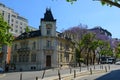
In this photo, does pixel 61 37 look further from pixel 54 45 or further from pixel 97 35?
pixel 97 35

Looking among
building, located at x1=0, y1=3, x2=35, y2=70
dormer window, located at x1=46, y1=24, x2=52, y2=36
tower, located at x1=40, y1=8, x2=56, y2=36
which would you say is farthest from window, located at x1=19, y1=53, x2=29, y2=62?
building, located at x1=0, y1=3, x2=35, y2=70

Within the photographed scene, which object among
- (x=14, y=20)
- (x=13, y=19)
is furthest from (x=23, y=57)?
(x=14, y=20)

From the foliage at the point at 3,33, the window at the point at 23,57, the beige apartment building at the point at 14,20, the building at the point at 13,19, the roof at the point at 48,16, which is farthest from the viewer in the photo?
the beige apartment building at the point at 14,20

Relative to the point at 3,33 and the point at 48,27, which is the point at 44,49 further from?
the point at 3,33

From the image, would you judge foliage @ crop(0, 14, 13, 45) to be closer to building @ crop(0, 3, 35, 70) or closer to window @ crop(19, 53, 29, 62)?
window @ crop(19, 53, 29, 62)

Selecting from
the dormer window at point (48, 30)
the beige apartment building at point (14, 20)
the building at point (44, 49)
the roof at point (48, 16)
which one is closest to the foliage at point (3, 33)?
the building at point (44, 49)

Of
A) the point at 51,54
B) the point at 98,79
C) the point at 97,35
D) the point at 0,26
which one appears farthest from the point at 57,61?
the point at 98,79

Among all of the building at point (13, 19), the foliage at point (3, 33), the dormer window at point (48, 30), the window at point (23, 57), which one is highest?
the building at point (13, 19)

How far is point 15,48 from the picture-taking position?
77.5 metres

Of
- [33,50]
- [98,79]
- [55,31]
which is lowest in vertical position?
[98,79]

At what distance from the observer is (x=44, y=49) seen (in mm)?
67312

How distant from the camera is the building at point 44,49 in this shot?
2650 inches

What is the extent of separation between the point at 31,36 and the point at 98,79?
127ft

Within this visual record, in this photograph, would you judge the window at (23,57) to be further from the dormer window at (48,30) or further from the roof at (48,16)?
the roof at (48,16)
